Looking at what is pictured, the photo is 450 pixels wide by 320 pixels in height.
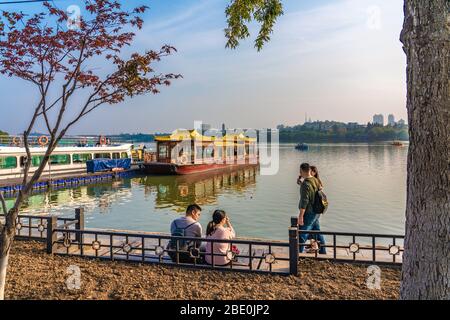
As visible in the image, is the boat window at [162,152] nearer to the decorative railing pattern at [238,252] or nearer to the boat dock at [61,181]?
the boat dock at [61,181]

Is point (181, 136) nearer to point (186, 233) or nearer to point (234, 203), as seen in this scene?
point (234, 203)

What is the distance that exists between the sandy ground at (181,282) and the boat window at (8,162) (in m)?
22.2

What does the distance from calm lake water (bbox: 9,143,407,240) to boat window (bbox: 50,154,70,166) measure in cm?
551

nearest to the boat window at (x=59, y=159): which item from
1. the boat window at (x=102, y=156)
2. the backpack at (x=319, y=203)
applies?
the boat window at (x=102, y=156)

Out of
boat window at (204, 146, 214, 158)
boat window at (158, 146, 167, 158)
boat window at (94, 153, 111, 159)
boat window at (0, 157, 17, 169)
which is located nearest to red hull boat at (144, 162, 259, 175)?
boat window at (158, 146, 167, 158)

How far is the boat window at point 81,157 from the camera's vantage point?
32.4 metres

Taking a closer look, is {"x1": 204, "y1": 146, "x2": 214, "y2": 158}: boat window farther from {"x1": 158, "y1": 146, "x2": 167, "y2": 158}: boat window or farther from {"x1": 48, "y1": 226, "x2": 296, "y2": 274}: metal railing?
{"x1": 48, "y1": 226, "x2": 296, "y2": 274}: metal railing

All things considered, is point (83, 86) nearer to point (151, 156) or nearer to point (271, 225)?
point (271, 225)

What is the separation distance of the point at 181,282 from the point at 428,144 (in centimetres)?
388

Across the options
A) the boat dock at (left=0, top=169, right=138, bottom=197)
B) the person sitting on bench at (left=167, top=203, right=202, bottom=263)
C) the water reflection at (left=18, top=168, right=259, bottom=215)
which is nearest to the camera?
the person sitting on bench at (left=167, top=203, right=202, bottom=263)

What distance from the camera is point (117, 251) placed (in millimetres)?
6812

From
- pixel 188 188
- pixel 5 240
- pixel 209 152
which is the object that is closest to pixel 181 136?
pixel 209 152

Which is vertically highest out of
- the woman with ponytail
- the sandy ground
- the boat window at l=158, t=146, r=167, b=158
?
the boat window at l=158, t=146, r=167, b=158

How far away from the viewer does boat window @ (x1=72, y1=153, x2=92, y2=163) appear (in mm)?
32406
